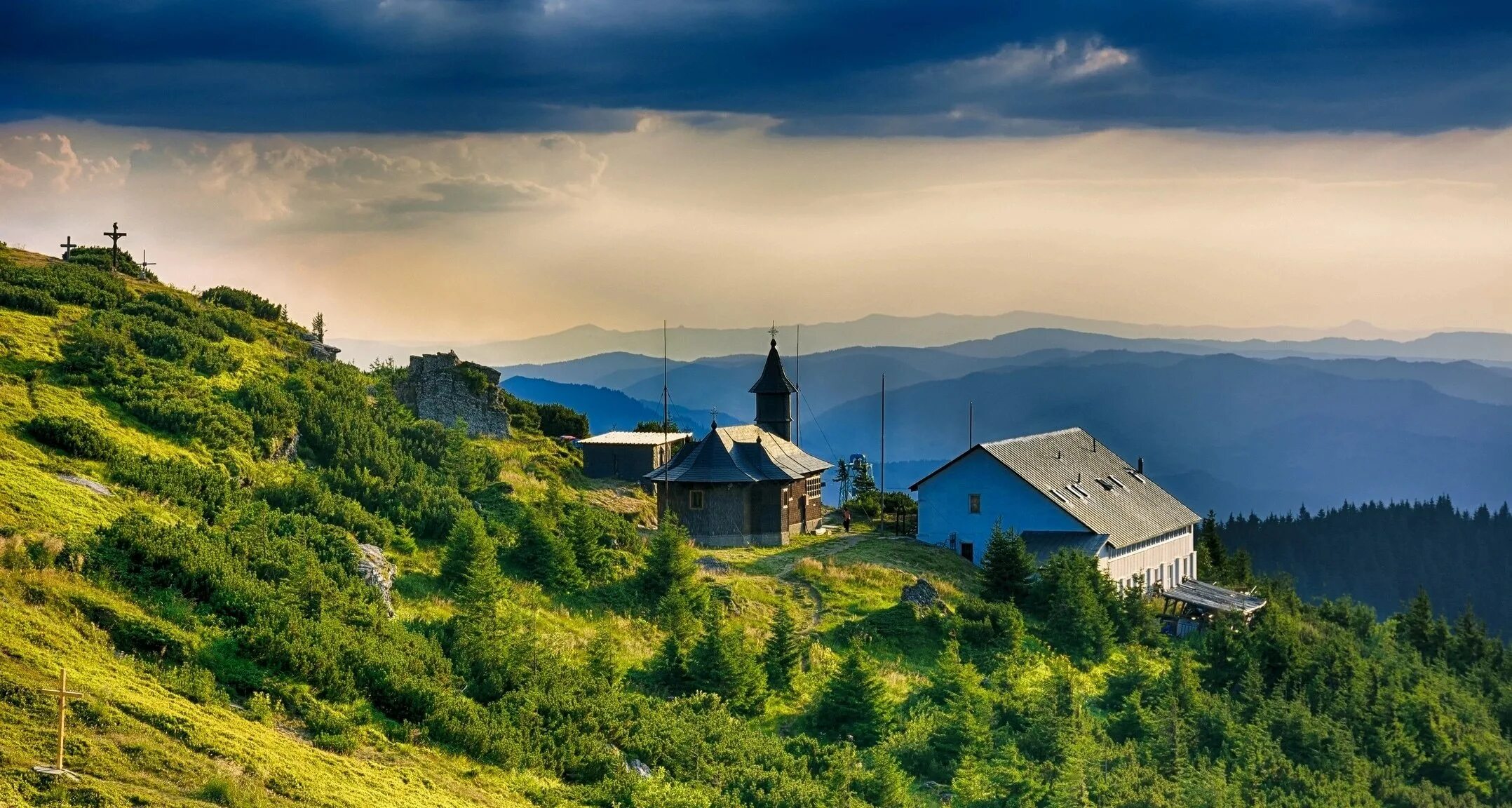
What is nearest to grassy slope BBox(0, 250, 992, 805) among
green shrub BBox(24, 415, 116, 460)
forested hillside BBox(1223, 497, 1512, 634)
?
green shrub BBox(24, 415, 116, 460)

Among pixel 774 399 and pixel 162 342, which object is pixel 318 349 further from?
pixel 774 399

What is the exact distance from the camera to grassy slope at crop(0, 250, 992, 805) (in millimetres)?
17141

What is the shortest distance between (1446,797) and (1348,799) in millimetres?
7382

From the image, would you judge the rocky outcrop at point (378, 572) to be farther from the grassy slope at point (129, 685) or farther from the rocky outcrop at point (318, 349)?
the rocky outcrop at point (318, 349)

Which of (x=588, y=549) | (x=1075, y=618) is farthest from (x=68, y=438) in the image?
(x=1075, y=618)

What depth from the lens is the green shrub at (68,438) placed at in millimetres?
29703

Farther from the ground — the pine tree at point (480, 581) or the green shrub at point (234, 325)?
the green shrub at point (234, 325)

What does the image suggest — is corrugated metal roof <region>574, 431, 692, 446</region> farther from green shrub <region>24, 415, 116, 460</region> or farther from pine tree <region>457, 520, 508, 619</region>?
green shrub <region>24, 415, 116, 460</region>

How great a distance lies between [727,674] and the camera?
3120cm

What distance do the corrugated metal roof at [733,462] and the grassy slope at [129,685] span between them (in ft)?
50.2

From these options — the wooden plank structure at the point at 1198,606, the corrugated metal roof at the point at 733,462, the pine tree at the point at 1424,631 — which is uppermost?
the corrugated metal roof at the point at 733,462

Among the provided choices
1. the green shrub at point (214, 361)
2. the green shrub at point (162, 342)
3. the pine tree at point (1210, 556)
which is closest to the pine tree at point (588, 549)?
the green shrub at point (214, 361)

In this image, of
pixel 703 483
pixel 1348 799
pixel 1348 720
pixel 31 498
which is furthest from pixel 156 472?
pixel 1348 720

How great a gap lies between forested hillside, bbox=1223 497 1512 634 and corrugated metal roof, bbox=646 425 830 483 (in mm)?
96529
